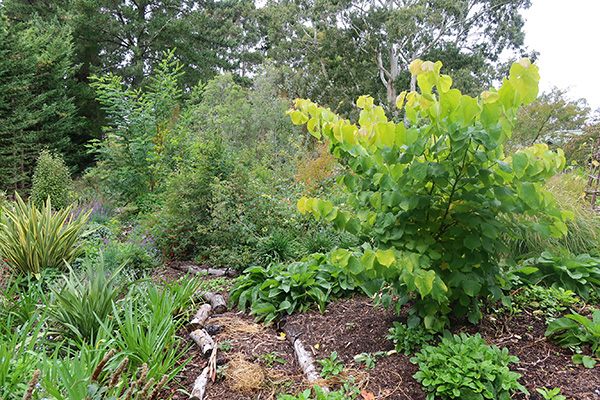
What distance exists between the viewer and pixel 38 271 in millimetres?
3498

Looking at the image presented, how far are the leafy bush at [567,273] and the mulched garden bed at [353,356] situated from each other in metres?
0.43

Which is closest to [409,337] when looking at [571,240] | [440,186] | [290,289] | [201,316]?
[440,186]

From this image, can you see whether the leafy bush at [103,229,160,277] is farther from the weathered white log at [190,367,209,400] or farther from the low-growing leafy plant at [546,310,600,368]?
the low-growing leafy plant at [546,310,600,368]

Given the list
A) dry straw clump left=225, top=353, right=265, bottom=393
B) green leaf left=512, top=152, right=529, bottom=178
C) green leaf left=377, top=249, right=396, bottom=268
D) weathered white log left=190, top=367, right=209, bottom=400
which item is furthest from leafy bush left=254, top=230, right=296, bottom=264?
green leaf left=512, top=152, right=529, bottom=178

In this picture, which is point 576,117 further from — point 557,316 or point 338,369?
point 338,369

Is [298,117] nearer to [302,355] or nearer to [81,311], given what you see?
[302,355]

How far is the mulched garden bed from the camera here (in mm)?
1762

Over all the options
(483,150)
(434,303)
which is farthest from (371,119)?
(434,303)

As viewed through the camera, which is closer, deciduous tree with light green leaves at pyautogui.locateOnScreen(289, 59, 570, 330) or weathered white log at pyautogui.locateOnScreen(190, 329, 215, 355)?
deciduous tree with light green leaves at pyautogui.locateOnScreen(289, 59, 570, 330)

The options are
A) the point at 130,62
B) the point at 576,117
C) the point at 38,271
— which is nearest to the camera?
the point at 38,271

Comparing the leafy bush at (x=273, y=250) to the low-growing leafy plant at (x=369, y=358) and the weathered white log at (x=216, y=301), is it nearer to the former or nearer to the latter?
the weathered white log at (x=216, y=301)

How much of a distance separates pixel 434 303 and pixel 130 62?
18922mm

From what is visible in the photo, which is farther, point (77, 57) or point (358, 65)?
point (358, 65)

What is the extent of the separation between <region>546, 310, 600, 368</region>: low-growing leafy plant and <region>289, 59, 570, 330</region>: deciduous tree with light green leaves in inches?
15.0
